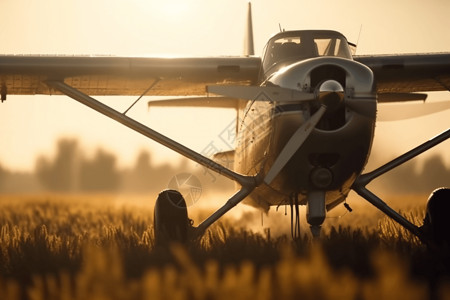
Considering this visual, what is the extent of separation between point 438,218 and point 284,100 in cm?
301

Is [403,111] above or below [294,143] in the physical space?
above

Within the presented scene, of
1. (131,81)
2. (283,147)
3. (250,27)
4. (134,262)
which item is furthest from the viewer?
(250,27)

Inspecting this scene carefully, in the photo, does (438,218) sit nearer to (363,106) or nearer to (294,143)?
(363,106)

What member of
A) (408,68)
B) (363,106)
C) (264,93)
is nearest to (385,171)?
(408,68)

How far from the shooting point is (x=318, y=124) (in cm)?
691

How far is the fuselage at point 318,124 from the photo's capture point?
6.74 metres

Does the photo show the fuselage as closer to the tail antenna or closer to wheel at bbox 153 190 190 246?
wheel at bbox 153 190 190 246

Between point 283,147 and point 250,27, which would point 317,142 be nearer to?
point 283,147

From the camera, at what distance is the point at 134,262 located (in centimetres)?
489

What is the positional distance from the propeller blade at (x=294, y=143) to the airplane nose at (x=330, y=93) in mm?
105

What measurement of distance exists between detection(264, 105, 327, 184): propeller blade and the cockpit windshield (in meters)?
1.57

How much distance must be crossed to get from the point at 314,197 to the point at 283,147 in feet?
2.25

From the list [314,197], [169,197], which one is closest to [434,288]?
[314,197]

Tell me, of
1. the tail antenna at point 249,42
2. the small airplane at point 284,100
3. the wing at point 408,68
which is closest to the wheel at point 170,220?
the small airplane at point 284,100
